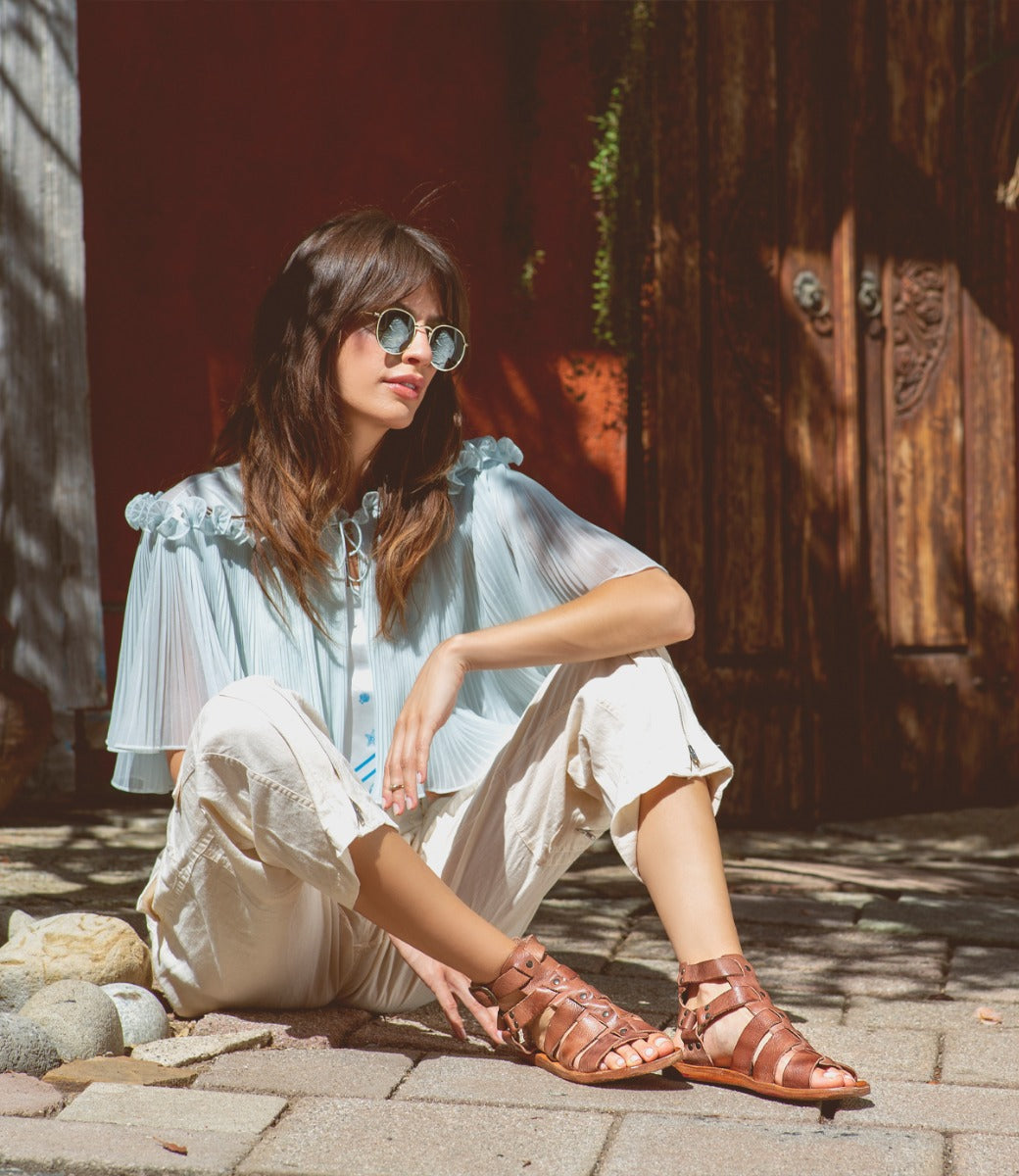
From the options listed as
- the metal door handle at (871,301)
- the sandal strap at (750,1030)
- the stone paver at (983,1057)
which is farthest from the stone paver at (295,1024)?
the metal door handle at (871,301)

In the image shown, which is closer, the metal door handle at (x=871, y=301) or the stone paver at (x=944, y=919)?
the stone paver at (x=944, y=919)

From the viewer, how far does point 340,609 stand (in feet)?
9.00

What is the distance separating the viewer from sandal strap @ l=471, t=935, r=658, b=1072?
2225mm

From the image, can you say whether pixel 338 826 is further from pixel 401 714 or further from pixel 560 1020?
pixel 560 1020

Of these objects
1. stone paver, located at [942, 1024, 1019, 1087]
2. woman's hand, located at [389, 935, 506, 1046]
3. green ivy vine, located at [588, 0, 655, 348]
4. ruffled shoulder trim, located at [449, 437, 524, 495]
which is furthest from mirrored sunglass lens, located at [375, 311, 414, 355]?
green ivy vine, located at [588, 0, 655, 348]

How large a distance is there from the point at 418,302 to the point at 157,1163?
1508mm

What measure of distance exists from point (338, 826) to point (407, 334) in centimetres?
94

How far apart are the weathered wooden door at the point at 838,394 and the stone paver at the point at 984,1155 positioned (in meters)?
2.94

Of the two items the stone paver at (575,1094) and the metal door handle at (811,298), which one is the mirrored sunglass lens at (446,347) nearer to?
the stone paver at (575,1094)

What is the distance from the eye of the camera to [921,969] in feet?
10.4

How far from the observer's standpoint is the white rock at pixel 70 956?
2643mm

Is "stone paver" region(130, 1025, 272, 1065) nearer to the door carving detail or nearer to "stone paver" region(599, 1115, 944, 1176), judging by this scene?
"stone paver" region(599, 1115, 944, 1176)

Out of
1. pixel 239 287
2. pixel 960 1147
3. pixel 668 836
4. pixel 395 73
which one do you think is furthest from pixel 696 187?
pixel 960 1147

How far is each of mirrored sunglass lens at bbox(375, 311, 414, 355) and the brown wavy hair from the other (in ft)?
0.11
